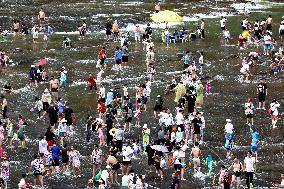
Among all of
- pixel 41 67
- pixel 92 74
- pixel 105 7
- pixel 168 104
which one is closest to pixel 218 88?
pixel 168 104

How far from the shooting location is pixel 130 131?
37.7 m

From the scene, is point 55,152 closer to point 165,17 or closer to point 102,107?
point 102,107

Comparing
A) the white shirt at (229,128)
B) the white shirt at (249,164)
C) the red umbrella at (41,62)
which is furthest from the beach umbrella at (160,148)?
the red umbrella at (41,62)

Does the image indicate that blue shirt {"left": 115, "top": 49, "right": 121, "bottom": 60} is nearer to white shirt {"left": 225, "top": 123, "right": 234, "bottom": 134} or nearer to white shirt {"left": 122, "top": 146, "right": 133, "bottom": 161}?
white shirt {"left": 225, "top": 123, "right": 234, "bottom": 134}

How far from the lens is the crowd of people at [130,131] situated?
31.0m

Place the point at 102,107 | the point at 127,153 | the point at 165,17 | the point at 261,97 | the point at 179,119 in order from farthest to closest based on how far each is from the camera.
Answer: the point at 165,17 → the point at 261,97 → the point at 102,107 → the point at 179,119 → the point at 127,153

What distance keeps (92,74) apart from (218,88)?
8593mm

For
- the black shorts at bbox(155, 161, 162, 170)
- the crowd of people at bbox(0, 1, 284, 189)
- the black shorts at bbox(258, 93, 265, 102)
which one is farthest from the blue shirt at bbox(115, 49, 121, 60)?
the black shorts at bbox(155, 161, 162, 170)

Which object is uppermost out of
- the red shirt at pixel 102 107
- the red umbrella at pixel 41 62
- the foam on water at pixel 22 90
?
the red umbrella at pixel 41 62

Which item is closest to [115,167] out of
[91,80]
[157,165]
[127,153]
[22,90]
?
[127,153]

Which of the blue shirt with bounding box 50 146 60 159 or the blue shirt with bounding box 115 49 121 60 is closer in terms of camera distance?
the blue shirt with bounding box 50 146 60 159

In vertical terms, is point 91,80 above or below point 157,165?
above

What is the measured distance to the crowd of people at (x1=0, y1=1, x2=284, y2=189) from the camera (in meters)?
31.0

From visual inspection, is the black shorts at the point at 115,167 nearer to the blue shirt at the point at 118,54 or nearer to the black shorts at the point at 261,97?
the black shorts at the point at 261,97
